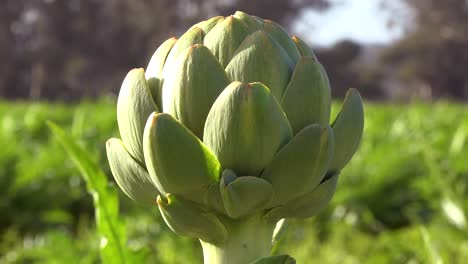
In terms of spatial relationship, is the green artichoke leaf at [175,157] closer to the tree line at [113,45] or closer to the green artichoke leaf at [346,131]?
the green artichoke leaf at [346,131]

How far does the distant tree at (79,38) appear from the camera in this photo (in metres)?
26.2

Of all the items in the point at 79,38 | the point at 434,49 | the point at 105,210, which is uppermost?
the point at 105,210

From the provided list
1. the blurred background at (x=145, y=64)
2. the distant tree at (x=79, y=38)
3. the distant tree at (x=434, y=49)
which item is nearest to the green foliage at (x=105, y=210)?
the blurred background at (x=145, y=64)

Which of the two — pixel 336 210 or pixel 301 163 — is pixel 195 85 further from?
pixel 336 210

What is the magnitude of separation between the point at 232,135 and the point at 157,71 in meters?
0.08

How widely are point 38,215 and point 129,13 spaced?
25.7 m

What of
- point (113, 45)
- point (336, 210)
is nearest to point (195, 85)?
point (336, 210)

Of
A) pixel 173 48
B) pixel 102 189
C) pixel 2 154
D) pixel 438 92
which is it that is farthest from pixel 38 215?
pixel 438 92

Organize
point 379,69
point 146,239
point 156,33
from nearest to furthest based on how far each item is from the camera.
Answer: point 146,239 < point 156,33 < point 379,69

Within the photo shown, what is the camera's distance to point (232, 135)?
0.40m

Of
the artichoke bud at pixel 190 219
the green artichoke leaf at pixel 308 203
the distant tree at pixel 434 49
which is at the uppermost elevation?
the artichoke bud at pixel 190 219

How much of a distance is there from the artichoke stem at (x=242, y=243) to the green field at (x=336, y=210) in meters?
0.77

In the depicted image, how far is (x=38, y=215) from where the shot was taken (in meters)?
2.75

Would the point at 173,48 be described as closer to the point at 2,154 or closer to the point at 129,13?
the point at 2,154
